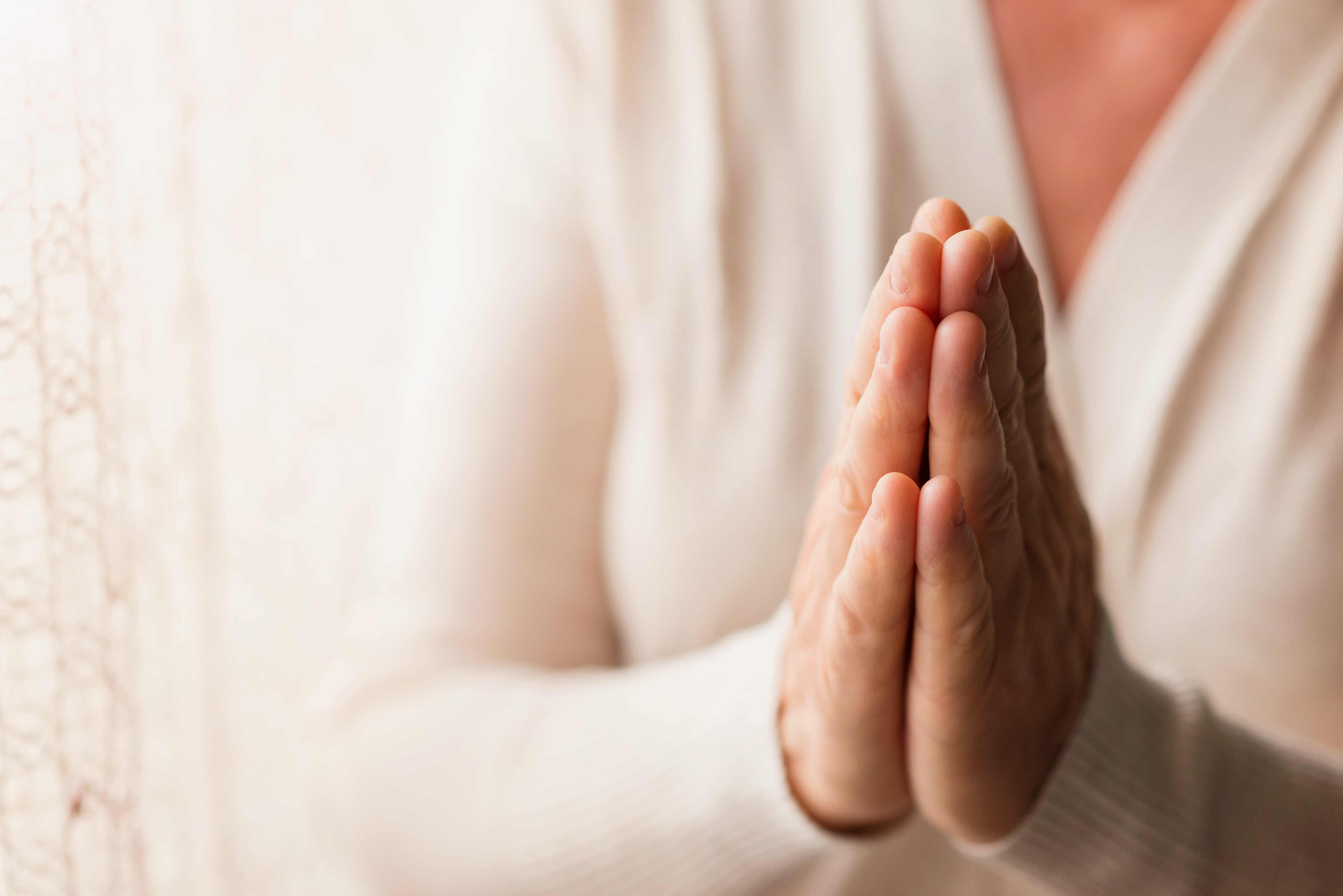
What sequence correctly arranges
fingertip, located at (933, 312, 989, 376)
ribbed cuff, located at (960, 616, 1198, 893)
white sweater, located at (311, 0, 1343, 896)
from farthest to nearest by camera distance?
white sweater, located at (311, 0, 1343, 896) → ribbed cuff, located at (960, 616, 1198, 893) → fingertip, located at (933, 312, 989, 376)

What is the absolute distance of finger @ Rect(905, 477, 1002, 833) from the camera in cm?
26

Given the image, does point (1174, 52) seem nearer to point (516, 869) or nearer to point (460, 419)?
point (460, 419)

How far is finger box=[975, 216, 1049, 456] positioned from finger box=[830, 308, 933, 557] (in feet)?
0.11

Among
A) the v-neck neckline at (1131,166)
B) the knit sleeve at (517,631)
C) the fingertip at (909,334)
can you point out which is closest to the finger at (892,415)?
the fingertip at (909,334)

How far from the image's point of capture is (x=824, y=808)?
0.40m

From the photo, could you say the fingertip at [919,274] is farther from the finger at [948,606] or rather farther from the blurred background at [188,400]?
the blurred background at [188,400]

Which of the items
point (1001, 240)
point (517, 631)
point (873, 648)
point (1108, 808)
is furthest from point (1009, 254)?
point (517, 631)

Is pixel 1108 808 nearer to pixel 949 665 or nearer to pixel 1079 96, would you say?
pixel 949 665

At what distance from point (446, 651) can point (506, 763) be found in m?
0.07

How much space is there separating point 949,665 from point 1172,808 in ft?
0.58

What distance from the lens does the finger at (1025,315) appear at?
27 centimetres

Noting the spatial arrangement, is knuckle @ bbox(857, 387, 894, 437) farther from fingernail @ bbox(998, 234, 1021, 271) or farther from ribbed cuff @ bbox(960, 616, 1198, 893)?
ribbed cuff @ bbox(960, 616, 1198, 893)

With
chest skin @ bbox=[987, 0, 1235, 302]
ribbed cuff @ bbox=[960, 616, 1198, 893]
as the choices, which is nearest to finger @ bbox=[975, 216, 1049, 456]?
ribbed cuff @ bbox=[960, 616, 1198, 893]

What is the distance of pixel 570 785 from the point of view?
1.55 ft
